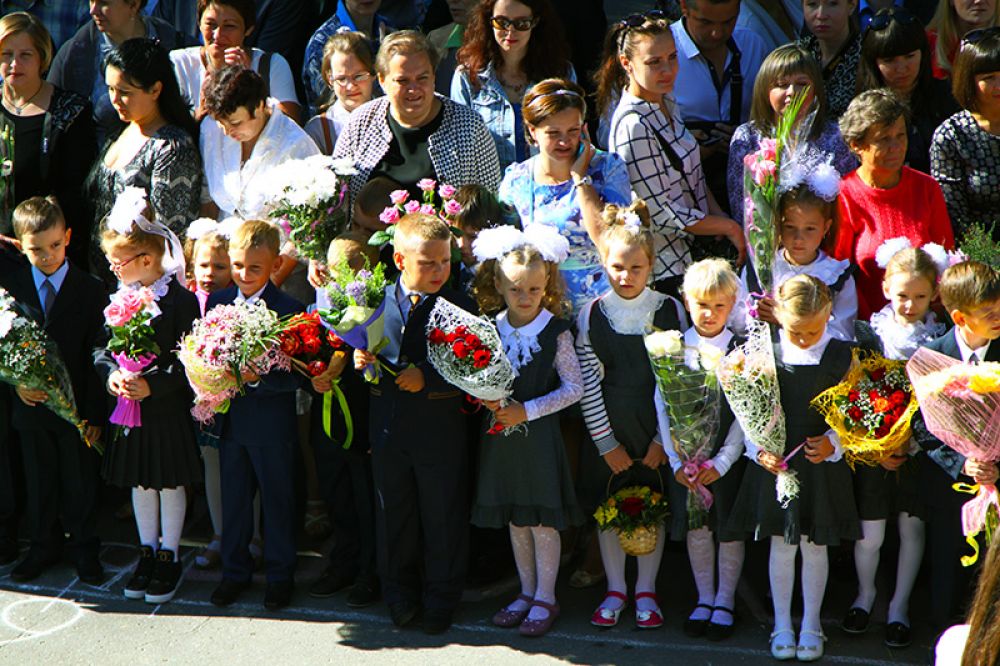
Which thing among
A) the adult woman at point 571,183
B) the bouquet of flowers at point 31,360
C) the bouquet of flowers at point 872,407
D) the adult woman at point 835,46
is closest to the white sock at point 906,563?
Result: the bouquet of flowers at point 872,407

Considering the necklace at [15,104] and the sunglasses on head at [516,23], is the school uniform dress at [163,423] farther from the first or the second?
the sunglasses on head at [516,23]

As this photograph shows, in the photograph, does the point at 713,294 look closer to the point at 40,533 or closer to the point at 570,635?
the point at 570,635

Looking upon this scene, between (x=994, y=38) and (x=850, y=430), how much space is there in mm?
2310

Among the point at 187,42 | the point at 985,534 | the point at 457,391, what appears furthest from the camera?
the point at 187,42

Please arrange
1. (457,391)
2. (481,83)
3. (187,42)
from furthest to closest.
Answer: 1. (187,42)
2. (481,83)
3. (457,391)

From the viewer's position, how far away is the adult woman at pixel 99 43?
7.27 metres

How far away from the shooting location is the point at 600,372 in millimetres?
5551

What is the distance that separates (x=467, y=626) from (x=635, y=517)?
3.09ft

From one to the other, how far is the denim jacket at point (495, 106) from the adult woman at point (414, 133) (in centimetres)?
33

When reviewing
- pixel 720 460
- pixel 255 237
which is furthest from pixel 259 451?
pixel 720 460

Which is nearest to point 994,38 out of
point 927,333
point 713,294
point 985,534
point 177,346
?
point 927,333

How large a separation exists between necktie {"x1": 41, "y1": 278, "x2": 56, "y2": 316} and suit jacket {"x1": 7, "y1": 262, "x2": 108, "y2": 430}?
0.9 inches

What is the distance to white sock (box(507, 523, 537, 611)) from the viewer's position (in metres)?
5.68

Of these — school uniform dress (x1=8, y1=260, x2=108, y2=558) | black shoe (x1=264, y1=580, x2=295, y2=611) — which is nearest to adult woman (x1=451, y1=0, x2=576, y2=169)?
school uniform dress (x1=8, y1=260, x2=108, y2=558)
